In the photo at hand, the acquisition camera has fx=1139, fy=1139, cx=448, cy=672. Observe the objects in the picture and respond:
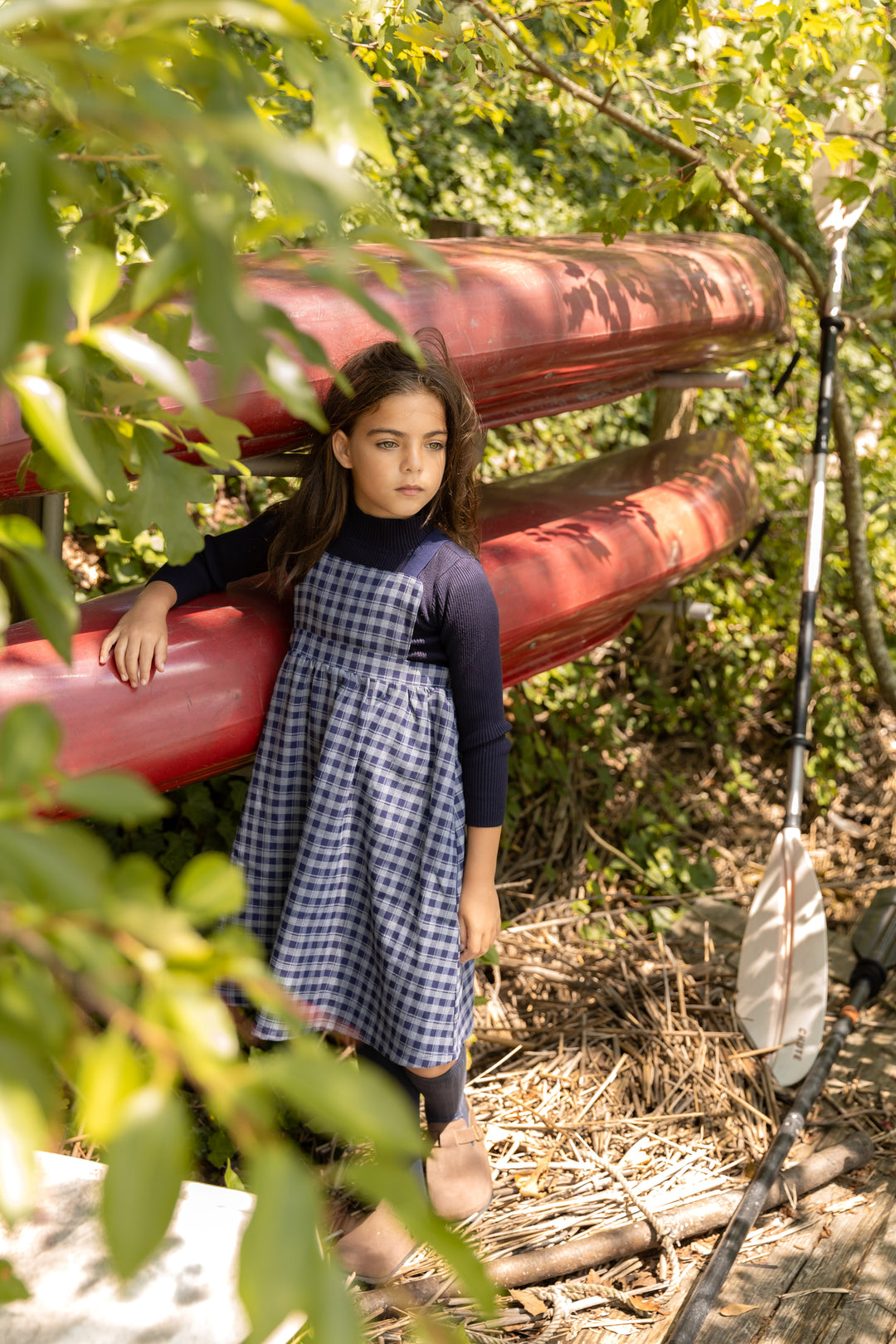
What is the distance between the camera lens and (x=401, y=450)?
67.6 inches

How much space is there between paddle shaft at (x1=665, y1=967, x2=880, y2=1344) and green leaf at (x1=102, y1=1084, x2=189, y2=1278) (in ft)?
5.58

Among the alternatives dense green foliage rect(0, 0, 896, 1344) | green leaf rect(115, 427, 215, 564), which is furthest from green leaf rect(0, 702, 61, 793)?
green leaf rect(115, 427, 215, 564)

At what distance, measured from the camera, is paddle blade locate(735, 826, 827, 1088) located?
105 inches

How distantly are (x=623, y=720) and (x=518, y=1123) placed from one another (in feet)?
5.92

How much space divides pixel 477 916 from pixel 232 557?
28.6 inches

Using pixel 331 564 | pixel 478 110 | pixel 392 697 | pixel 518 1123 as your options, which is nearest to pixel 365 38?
pixel 478 110

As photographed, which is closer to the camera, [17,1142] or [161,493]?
[17,1142]

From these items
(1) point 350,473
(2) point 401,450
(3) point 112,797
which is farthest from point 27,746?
(1) point 350,473

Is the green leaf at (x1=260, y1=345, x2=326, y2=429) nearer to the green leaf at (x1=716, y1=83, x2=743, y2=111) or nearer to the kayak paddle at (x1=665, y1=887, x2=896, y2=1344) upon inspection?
the kayak paddle at (x1=665, y1=887, x2=896, y2=1344)

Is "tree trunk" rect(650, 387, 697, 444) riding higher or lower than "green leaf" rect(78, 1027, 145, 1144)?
higher

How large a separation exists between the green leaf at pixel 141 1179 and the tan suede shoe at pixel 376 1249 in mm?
1725

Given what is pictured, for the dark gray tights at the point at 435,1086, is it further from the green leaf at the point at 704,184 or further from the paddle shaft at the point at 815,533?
the green leaf at the point at 704,184

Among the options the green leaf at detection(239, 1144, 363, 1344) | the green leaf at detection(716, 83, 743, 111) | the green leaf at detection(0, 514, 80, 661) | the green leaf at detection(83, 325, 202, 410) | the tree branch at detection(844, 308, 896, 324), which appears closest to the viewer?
the green leaf at detection(239, 1144, 363, 1344)

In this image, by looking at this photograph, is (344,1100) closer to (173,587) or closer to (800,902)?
(173,587)
